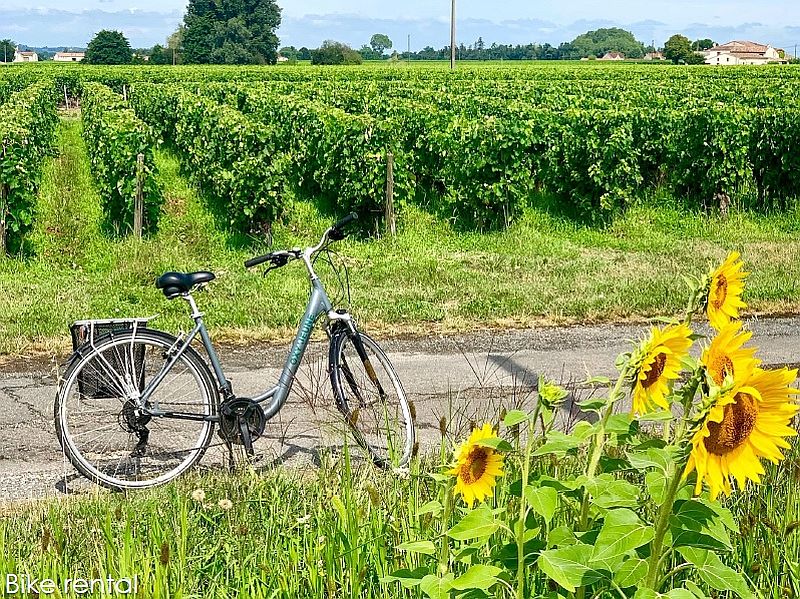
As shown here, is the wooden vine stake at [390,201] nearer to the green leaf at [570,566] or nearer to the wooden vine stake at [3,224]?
the wooden vine stake at [3,224]

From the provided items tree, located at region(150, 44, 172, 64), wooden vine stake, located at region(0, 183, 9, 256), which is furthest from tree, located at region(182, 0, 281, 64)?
wooden vine stake, located at region(0, 183, 9, 256)

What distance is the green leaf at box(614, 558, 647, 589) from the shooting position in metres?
2.14

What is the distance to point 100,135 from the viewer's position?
58.3 ft

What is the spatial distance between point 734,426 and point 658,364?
353mm

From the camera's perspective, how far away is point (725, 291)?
2309mm

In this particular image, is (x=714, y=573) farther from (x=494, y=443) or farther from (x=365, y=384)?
(x=365, y=384)

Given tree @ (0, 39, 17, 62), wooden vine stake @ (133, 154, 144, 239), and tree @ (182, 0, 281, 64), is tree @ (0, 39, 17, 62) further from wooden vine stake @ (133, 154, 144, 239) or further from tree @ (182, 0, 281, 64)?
wooden vine stake @ (133, 154, 144, 239)

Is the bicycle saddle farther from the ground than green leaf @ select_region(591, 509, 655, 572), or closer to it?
farther from the ground

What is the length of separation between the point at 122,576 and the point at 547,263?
861 cm

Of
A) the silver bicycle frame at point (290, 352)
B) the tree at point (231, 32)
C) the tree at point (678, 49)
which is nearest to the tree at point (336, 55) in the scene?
the tree at point (231, 32)

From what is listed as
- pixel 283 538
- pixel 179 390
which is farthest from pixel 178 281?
pixel 283 538

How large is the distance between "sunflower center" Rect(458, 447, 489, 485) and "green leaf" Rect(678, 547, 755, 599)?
17.4 inches

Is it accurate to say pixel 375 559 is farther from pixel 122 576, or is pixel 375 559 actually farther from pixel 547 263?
pixel 547 263

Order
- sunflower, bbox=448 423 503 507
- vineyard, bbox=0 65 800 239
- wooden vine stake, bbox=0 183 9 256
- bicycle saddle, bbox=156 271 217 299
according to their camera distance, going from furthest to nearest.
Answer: vineyard, bbox=0 65 800 239, wooden vine stake, bbox=0 183 9 256, bicycle saddle, bbox=156 271 217 299, sunflower, bbox=448 423 503 507
